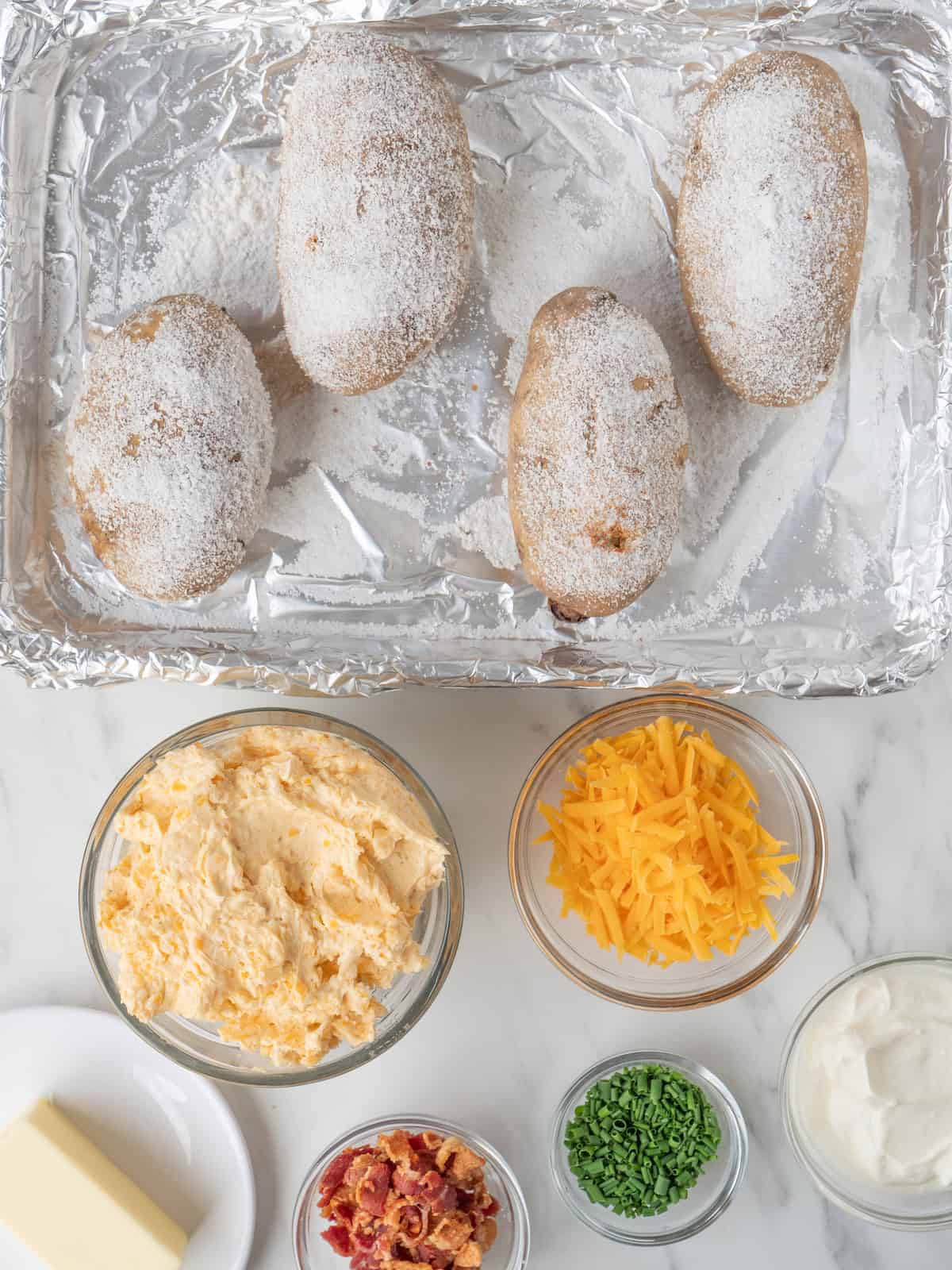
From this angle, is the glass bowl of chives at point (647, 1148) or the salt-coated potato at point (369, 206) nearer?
the salt-coated potato at point (369, 206)

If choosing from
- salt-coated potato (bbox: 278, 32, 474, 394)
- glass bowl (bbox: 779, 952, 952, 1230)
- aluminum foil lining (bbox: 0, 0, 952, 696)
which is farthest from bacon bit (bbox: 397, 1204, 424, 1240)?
salt-coated potato (bbox: 278, 32, 474, 394)

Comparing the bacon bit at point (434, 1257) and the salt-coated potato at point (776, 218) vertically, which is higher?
the salt-coated potato at point (776, 218)

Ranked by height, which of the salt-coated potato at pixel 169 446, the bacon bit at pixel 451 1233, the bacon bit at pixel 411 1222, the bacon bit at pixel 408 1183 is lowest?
the bacon bit at pixel 451 1233

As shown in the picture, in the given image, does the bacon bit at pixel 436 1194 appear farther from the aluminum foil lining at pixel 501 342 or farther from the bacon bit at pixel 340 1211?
the aluminum foil lining at pixel 501 342

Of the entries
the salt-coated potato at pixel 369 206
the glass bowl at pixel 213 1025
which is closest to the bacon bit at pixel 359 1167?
the glass bowl at pixel 213 1025

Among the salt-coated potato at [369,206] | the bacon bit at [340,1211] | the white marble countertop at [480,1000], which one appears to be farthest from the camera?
the white marble countertop at [480,1000]

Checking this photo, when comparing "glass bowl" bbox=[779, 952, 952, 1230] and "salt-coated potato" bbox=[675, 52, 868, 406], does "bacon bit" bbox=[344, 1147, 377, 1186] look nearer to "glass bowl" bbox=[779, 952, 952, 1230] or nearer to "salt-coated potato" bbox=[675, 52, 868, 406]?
"glass bowl" bbox=[779, 952, 952, 1230]
